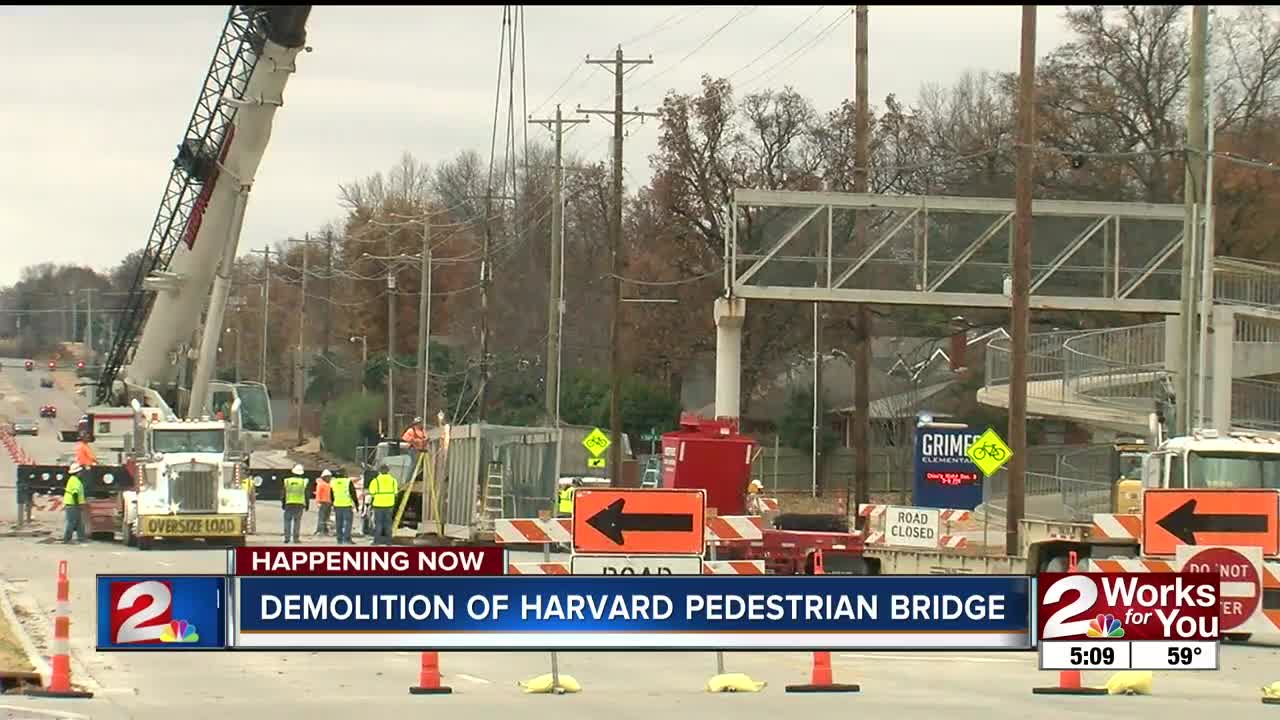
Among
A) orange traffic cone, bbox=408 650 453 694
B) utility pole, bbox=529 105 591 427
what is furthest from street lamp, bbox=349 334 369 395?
orange traffic cone, bbox=408 650 453 694

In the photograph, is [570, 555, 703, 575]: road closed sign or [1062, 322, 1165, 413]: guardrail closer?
[570, 555, 703, 575]: road closed sign

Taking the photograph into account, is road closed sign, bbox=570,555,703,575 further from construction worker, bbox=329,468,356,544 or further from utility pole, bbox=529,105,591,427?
utility pole, bbox=529,105,591,427

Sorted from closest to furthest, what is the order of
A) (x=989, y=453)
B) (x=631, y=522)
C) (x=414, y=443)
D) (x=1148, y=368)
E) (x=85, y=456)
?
(x=631, y=522) < (x=989, y=453) < (x=85, y=456) < (x=414, y=443) < (x=1148, y=368)

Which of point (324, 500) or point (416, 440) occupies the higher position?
point (416, 440)

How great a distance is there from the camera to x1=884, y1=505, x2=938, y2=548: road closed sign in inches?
1201

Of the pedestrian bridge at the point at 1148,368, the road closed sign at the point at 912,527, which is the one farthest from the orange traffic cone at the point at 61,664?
the pedestrian bridge at the point at 1148,368

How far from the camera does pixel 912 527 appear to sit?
3061cm

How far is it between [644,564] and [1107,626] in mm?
5827

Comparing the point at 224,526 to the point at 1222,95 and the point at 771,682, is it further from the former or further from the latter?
the point at 1222,95

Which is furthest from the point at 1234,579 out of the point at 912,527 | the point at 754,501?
the point at 754,501

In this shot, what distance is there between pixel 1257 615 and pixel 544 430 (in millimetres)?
21667

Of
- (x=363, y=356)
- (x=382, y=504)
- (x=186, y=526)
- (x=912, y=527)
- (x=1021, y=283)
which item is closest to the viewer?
(x=912, y=527)

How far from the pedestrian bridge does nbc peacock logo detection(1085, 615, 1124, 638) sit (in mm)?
29967

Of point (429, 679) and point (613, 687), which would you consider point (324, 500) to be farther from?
point (429, 679)
